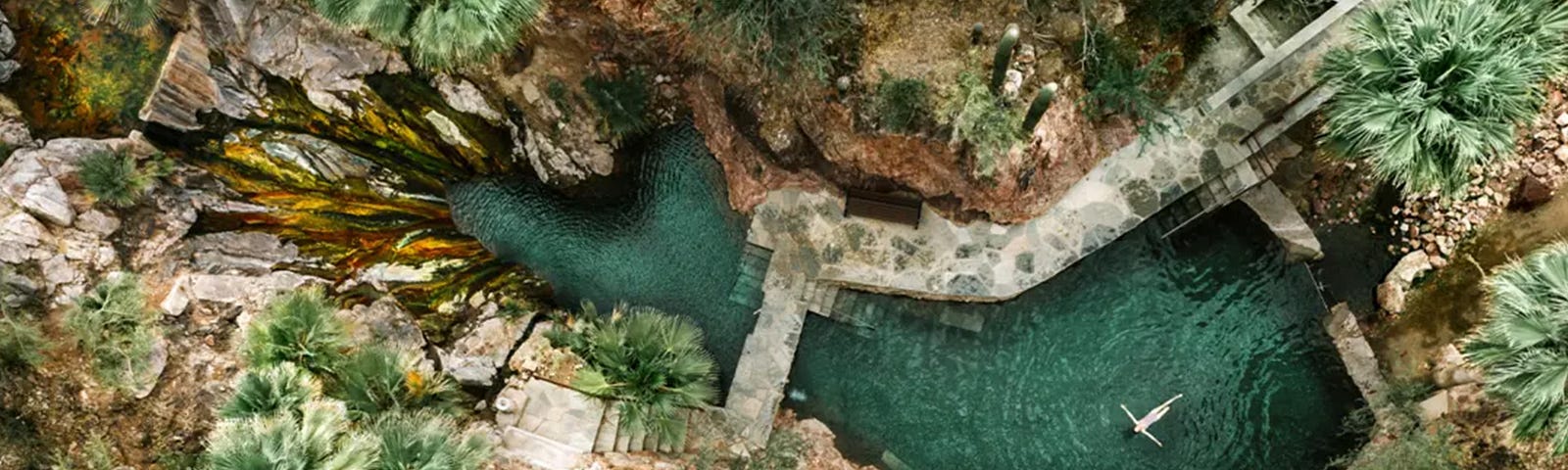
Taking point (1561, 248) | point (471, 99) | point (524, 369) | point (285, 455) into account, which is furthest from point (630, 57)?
point (1561, 248)

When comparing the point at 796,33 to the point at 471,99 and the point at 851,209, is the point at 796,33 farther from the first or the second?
the point at 471,99

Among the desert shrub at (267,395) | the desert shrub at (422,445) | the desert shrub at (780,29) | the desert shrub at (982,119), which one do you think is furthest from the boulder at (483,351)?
the desert shrub at (982,119)

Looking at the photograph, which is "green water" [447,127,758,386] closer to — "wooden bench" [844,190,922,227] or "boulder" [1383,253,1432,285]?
"wooden bench" [844,190,922,227]

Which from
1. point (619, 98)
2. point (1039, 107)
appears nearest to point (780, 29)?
point (619, 98)

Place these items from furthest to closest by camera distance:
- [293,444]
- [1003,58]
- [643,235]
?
[643,235]
[1003,58]
[293,444]

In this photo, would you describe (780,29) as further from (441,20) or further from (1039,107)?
(441,20)

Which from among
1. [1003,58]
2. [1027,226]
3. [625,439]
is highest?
[1003,58]
